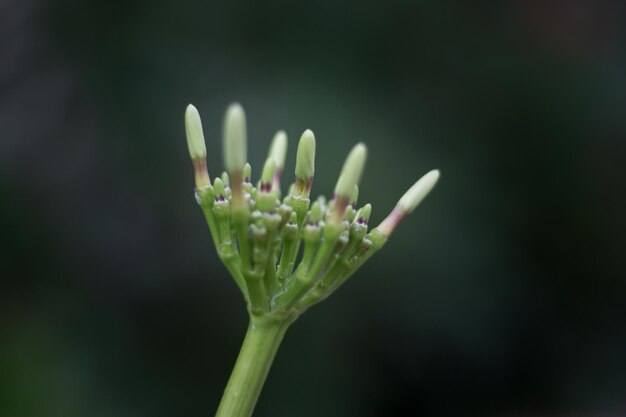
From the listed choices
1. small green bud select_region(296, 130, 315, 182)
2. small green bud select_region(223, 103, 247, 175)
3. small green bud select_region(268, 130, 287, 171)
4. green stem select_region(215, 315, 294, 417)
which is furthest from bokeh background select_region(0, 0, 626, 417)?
small green bud select_region(223, 103, 247, 175)

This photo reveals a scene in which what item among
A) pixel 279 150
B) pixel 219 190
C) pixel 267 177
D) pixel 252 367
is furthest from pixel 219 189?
pixel 252 367

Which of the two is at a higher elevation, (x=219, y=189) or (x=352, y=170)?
(x=352, y=170)

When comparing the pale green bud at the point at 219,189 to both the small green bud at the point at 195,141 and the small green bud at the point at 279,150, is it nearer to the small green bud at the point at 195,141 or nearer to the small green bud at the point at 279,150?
the small green bud at the point at 195,141

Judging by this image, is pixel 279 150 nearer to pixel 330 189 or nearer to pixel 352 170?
pixel 352 170

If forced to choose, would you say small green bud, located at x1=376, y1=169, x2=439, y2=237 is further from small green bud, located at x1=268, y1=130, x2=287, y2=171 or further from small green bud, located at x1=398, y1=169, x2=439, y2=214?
small green bud, located at x1=268, y1=130, x2=287, y2=171

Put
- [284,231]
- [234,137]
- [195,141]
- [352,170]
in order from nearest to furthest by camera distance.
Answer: [234,137] → [352,170] → [284,231] → [195,141]

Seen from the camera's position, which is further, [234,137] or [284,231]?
[284,231]

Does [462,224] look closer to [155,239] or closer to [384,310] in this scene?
[384,310]
